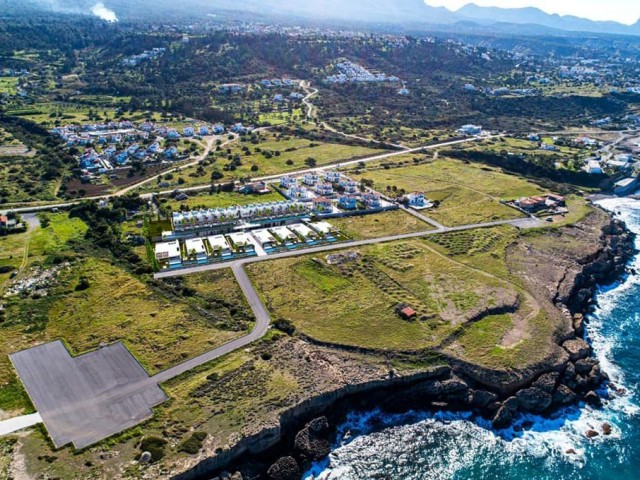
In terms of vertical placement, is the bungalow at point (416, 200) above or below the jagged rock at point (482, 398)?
above

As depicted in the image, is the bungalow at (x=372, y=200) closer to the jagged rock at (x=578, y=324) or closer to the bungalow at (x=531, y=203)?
the bungalow at (x=531, y=203)

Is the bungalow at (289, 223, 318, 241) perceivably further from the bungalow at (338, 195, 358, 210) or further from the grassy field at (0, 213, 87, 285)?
the grassy field at (0, 213, 87, 285)

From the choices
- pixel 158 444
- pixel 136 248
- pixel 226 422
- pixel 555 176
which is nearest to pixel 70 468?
pixel 158 444

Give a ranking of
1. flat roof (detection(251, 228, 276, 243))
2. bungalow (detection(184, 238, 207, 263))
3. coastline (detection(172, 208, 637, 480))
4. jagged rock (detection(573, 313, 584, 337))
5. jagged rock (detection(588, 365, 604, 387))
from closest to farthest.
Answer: coastline (detection(172, 208, 637, 480))
jagged rock (detection(588, 365, 604, 387))
jagged rock (detection(573, 313, 584, 337))
bungalow (detection(184, 238, 207, 263))
flat roof (detection(251, 228, 276, 243))

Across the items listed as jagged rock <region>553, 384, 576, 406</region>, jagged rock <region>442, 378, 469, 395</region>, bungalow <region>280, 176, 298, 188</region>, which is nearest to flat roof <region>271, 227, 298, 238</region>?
bungalow <region>280, 176, 298, 188</region>

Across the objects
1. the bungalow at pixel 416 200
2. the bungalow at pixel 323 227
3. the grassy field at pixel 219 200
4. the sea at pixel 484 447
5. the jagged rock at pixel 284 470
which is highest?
the bungalow at pixel 416 200

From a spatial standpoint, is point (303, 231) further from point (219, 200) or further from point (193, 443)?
point (193, 443)

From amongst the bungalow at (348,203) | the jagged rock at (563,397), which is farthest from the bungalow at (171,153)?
the jagged rock at (563,397)
